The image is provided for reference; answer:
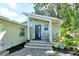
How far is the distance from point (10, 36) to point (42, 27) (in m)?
0.71

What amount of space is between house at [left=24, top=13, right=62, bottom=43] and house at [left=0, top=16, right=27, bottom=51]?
0.14 meters

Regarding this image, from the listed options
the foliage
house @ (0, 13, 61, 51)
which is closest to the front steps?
house @ (0, 13, 61, 51)

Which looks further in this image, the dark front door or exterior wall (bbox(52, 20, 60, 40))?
the dark front door

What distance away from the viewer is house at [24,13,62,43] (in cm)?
382

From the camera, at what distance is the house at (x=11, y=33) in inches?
149

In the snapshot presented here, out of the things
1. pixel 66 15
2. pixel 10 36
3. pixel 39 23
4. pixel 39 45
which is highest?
pixel 66 15

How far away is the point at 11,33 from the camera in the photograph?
3.86 m

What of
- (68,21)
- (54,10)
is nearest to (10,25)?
(54,10)

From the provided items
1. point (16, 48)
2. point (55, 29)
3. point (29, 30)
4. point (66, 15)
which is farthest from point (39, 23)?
point (16, 48)

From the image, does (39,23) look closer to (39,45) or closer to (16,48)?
(39,45)

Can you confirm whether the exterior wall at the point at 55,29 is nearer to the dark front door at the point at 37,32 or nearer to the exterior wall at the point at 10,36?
the dark front door at the point at 37,32

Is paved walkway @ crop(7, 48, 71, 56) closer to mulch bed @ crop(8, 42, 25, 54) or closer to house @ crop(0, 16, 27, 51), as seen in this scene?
mulch bed @ crop(8, 42, 25, 54)

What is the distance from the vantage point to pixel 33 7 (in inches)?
152

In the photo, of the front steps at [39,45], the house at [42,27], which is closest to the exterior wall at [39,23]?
the house at [42,27]
